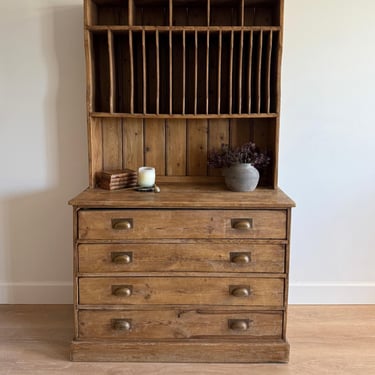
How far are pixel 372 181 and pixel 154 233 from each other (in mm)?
1402

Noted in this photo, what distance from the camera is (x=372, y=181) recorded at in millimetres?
2508

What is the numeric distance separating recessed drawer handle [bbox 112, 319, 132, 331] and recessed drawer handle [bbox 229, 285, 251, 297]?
1.67ft

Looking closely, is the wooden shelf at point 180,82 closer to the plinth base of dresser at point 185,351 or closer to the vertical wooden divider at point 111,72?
the vertical wooden divider at point 111,72

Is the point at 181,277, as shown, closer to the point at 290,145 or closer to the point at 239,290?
the point at 239,290

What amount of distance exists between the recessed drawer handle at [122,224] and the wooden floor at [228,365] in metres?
0.66

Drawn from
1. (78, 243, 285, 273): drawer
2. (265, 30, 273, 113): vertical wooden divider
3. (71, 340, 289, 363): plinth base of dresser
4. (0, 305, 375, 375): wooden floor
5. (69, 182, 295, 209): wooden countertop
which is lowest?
(0, 305, 375, 375): wooden floor

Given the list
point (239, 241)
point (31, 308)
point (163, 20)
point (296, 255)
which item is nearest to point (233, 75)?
point (163, 20)

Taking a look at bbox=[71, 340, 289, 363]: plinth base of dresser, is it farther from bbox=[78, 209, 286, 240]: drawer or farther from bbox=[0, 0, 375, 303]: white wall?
bbox=[0, 0, 375, 303]: white wall

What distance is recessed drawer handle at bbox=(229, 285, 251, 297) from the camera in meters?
1.96

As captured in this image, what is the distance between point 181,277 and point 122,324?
361mm

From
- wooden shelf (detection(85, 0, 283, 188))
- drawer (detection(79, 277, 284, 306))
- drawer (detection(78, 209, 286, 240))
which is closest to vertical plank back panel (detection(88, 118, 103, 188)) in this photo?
wooden shelf (detection(85, 0, 283, 188))

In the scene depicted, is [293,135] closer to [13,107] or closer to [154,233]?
[154,233]

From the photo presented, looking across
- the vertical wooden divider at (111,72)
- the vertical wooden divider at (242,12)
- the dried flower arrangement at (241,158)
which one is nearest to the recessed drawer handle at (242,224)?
the dried flower arrangement at (241,158)

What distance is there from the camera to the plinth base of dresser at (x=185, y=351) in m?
2.00
